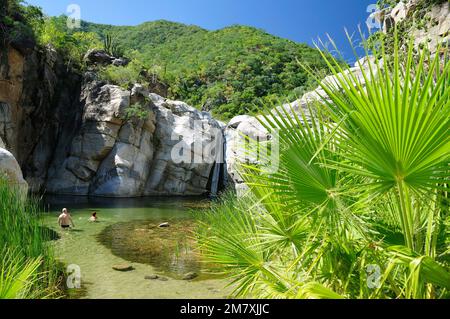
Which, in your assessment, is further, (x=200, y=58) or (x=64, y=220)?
(x=200, y=58)

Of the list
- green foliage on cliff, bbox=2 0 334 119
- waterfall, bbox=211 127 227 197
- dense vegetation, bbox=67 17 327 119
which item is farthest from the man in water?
dense vegetation, bbox=67 17 327 119

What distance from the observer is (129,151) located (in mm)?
24562

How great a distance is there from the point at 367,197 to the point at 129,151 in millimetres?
23249

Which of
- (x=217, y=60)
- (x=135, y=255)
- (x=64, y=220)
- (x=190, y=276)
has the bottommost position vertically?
(x=135, y=255)

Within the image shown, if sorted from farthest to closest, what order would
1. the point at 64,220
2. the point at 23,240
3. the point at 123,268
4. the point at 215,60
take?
1. the point at 215,60
2. the point at 64,220
3. the point at 123,268
4. the point at 23,240

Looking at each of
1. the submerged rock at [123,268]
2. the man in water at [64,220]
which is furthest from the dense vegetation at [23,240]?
the man in water at [64,220]

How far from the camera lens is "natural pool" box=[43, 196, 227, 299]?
22.3 feet

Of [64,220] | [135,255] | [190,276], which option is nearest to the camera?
[190,276]

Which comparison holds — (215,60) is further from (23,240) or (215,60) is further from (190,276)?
(23,240)

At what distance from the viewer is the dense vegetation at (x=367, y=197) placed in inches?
87.6

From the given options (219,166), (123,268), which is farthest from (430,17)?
(219,166)

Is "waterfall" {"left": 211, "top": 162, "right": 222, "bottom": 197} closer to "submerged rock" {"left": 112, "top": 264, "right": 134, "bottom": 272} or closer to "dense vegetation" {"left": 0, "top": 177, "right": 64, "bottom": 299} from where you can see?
"submerged rock" {"left": 112, "top": 264, "right": 134, "bottom": 272}

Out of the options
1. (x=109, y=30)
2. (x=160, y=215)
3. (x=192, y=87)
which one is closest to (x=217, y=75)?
(x=192, y=87)

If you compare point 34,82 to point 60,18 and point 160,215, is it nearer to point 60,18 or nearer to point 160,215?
point 160,215
